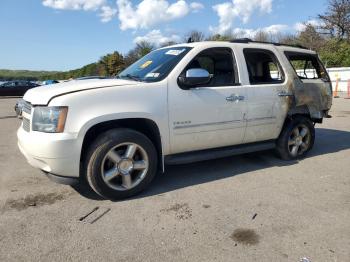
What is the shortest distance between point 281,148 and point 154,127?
2.44m

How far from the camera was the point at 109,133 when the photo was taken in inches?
150

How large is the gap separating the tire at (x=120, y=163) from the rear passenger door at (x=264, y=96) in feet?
5.47

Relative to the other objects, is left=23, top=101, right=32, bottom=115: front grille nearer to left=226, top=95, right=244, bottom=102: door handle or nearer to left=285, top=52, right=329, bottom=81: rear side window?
left=226, top=95, right=244, bottom=102: door handle

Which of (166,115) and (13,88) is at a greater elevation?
A: (13,88)

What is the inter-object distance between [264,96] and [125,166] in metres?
2.33

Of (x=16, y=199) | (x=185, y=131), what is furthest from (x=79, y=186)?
(x=185, y=131)

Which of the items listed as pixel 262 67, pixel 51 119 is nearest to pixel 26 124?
pixel 51 119

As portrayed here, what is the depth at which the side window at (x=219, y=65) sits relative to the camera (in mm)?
4652

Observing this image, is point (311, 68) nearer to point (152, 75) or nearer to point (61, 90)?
point (152, 75)

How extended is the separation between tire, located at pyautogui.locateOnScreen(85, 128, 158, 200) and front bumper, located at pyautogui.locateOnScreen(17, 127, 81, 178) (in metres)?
0.17

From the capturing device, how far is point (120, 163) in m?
3.92

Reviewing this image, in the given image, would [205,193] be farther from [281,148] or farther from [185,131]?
[281,148]

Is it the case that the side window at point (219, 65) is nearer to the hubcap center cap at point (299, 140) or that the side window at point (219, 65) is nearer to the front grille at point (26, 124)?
the hubcap center cap at point (299, 140)

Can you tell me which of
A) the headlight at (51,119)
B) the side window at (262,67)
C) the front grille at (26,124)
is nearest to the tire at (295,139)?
the side window at (262,67)
